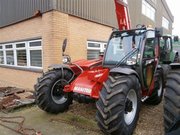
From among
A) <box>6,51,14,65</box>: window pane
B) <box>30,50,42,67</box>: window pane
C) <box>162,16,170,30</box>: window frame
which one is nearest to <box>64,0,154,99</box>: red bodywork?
<box>30,50,42,67</box>: window pane

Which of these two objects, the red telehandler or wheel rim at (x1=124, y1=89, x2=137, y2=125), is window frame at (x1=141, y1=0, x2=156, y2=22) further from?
wheel rim at (x1=124, y1=89, x2=137, y2=125)

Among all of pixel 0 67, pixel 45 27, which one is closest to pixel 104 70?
pixel 45 27

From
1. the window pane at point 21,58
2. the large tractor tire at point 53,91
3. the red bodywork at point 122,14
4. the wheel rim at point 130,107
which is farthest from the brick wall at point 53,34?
the wheel rim at point 130,107

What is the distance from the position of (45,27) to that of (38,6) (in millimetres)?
1082

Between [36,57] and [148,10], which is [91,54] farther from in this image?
[148,10]

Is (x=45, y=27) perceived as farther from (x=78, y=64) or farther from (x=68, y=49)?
(x=78, y=64)

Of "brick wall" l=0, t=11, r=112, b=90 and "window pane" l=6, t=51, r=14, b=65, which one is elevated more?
"brick wall" l=0, t=11, r=112, b=90

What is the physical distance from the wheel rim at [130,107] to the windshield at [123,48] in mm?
844

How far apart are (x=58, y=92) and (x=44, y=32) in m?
3.14

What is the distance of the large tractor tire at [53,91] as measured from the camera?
18.6 ft

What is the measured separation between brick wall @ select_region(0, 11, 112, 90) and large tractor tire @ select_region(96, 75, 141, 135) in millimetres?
4150

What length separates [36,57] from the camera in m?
9.32

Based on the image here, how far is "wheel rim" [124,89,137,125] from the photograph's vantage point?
457cm

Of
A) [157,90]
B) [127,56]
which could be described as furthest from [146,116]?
[127,56]
